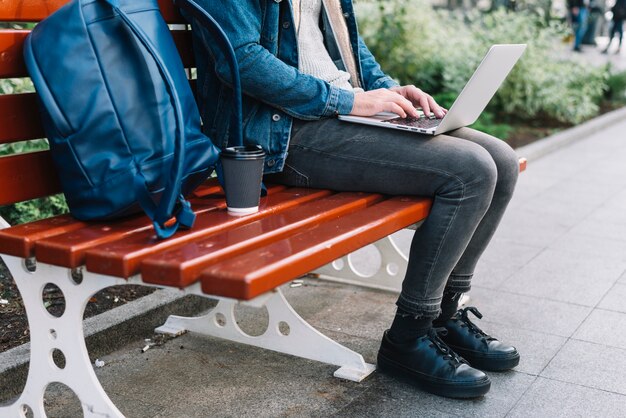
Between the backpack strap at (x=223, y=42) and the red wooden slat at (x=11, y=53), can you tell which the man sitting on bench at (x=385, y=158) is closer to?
the backpack strap at (x=223, y=42)

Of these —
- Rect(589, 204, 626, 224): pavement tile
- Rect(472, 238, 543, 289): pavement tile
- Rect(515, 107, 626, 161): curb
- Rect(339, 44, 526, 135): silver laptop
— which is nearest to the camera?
Rect(339, 44, 526, 135): silver laptop

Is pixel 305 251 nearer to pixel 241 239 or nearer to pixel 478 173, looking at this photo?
pixel 241 239

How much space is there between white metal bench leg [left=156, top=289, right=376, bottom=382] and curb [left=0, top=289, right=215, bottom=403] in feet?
0.22

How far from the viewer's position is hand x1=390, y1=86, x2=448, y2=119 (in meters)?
3.02

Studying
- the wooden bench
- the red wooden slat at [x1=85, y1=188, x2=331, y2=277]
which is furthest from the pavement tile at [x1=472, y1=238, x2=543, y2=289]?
the red wooden slat at [x1=85, y1=188, x2=331, y2=277]

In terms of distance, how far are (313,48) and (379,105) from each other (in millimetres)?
383

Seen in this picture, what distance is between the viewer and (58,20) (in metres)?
2.26

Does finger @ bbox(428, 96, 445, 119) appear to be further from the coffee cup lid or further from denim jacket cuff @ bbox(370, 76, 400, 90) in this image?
the coffee cup lid

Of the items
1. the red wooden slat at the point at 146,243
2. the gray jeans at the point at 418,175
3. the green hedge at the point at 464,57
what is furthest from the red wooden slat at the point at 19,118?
the green hedge at the point at 464,57

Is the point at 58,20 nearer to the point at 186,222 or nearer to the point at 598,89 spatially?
the point at 186,222

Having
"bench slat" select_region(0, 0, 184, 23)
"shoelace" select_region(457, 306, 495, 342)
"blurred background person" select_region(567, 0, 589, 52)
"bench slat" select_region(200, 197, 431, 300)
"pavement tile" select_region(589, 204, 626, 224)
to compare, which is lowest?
"blurred background person" select_region(567, 0, 589, 52)

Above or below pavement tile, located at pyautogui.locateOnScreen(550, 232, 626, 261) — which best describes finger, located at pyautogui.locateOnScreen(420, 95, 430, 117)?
above

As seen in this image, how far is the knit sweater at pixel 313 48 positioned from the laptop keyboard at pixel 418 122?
272 mm

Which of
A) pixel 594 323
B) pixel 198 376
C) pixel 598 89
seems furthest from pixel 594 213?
pixel 598 89
